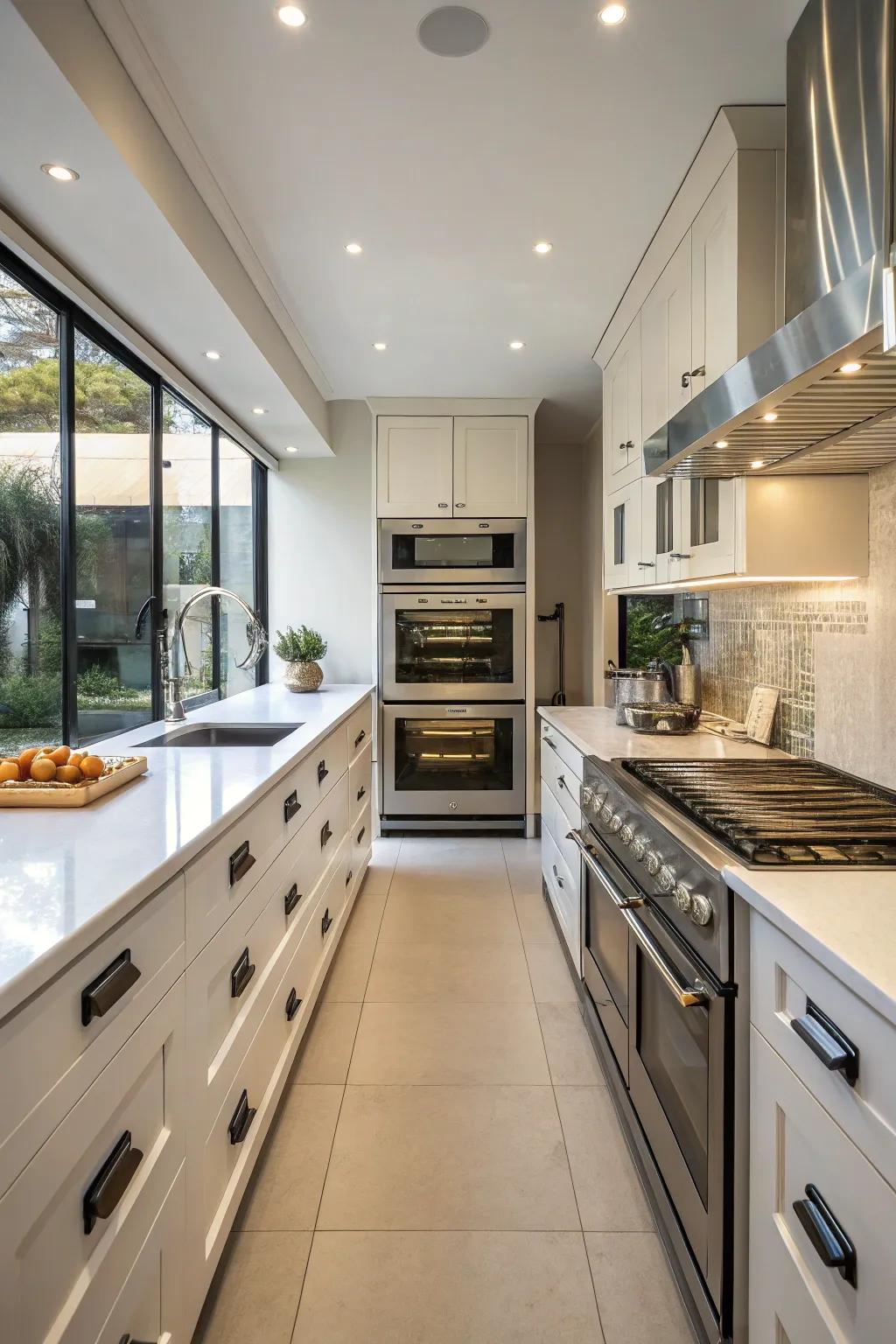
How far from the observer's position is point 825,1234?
3.01ft

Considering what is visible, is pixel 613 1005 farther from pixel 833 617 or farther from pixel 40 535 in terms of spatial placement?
pixel 40 535

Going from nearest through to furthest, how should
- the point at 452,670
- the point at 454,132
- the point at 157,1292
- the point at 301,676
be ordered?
the point at 157,1292, the point at 454,132, the point at 301,676, the point at 452,670

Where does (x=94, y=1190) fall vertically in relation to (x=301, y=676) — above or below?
below

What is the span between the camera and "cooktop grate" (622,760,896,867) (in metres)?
1.24

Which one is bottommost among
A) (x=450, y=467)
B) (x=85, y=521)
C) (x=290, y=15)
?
(x=85, y=521)

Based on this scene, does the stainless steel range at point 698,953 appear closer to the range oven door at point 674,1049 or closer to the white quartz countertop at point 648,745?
the range oven door at point 674,1049

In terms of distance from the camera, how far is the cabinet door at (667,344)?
2.30m

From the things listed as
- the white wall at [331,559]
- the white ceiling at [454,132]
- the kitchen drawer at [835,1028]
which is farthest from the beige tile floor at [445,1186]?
the white ceiling at [454,132]

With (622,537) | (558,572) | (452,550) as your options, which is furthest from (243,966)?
(558,572)

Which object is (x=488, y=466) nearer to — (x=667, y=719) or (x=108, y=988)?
(x=667, y=719)

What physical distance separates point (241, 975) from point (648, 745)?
1453 mm

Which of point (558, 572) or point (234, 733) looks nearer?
point (234, 733)

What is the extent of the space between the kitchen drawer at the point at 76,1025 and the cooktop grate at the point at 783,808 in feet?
3.15

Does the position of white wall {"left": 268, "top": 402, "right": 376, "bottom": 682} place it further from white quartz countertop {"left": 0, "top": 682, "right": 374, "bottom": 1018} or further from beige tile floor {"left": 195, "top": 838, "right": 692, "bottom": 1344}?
white quartz countertop {"left": 0, "top": 682, "right": 374, "bottom": 1018}
